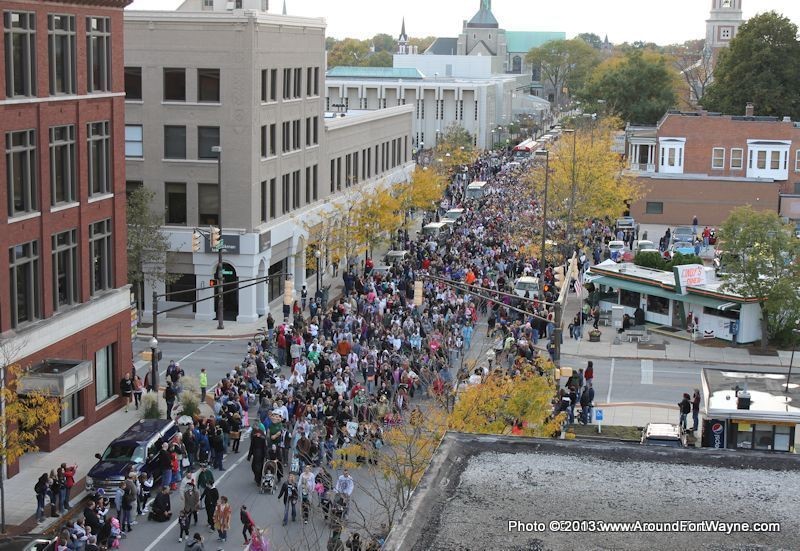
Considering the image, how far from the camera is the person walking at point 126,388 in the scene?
38.2 metres

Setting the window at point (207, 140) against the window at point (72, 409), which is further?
the window at point (207, 140)

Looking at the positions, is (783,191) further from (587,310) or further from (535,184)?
(587,310)

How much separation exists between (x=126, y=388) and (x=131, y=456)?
843 centimetres

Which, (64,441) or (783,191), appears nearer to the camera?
(64,441)

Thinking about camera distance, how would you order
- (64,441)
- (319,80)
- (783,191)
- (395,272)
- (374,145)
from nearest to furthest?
(64,441)
(395,272)
(319,80)
(374,145)
(783,191)

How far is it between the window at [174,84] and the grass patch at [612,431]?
941 inches

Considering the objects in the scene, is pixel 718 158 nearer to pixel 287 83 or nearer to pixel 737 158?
pixel 737 158

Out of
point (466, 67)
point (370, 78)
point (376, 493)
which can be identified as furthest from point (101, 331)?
point (466, 67)

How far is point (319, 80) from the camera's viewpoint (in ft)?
204

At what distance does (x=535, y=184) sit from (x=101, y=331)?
4636cm

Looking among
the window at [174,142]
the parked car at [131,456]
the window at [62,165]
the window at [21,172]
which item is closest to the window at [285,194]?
the window at [174,142]

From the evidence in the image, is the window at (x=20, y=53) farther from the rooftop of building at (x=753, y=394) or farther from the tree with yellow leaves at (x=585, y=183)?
the tree with yellow leaves at (x=585, y=183)

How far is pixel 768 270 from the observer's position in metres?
48.6

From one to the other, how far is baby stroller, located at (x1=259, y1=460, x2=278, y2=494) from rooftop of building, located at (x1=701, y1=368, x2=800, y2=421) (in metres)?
11.2
